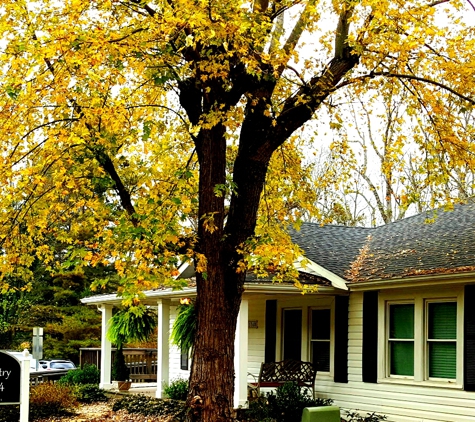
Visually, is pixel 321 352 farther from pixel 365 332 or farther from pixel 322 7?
pixel 322 7

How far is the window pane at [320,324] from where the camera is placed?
51.9 feet

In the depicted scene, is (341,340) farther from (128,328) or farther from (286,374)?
(128,328)

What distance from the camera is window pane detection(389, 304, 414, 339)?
13742 millimetres

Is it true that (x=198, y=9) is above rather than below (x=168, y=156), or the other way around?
above

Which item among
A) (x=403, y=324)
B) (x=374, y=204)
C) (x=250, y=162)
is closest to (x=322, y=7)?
(x=250, y=162)

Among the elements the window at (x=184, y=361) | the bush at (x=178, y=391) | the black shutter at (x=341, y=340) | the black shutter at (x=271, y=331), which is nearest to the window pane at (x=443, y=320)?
the black shutter at (x=341, y=340)

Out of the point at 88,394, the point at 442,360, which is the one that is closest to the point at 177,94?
the point at 442,360

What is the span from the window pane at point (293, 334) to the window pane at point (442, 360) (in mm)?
3829

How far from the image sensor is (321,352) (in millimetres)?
15836

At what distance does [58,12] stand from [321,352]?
9.46 meters

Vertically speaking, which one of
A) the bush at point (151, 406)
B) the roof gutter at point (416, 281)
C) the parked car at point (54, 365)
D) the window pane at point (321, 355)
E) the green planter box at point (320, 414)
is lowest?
the parked car at point (54, 365)

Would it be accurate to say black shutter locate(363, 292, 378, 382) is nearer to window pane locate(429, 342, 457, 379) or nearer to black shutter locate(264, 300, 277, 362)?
window pane locate(429, 342, 457, 379)

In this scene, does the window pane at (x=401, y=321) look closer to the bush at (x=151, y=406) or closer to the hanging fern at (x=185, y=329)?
the bush at (x=151, y=406)

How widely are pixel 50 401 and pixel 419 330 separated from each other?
366 inches
